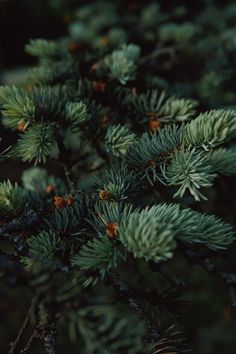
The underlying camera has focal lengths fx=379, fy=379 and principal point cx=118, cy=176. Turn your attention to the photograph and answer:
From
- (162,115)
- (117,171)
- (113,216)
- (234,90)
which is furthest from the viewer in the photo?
(234,90)

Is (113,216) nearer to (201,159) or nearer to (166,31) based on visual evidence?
(201,159)

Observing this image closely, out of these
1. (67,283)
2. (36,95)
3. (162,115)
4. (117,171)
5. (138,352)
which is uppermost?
(36,95)

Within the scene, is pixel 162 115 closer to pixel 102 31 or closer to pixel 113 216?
pixel 113 216

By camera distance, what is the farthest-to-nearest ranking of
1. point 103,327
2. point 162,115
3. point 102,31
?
point 102,31 < point 162,115 < point 103,327

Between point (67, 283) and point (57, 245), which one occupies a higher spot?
point (57, 245)

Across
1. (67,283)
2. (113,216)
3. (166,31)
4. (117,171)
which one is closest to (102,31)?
(166,31)

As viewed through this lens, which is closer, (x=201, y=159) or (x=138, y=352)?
(x=138, y=352)

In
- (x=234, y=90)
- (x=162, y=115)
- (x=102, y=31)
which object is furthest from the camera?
(x=102, y=31)

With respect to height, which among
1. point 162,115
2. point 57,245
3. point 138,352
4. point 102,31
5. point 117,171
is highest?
point 102,31

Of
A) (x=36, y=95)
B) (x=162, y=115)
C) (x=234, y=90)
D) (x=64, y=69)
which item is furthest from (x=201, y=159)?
(x=234, y=90)
